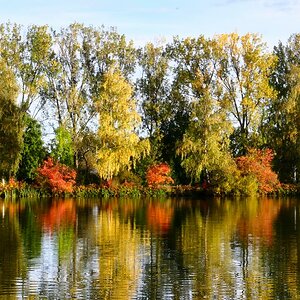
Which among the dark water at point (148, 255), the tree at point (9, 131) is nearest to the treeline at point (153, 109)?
the tree at point (9, 131)

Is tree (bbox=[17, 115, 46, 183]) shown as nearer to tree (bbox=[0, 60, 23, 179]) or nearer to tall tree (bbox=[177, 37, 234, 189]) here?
tree (bbox=[0, 60, 23, 179])

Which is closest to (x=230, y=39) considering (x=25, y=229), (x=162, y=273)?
(x=25, y=229)

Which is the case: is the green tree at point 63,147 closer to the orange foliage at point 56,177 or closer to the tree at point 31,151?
the tree at point 31,151

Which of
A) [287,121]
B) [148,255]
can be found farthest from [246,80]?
[148,255]

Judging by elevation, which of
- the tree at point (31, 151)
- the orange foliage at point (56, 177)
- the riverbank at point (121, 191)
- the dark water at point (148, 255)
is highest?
the tree at point (31, 151)

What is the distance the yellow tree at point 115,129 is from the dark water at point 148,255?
629 inches

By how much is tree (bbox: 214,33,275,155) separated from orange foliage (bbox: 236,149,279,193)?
7.02 ft

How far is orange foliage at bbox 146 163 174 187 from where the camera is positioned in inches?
2261

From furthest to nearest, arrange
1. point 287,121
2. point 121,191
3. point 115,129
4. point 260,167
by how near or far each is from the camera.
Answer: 1. point 287,121
2. point 260,167
3. point 121,191
4. point 115,129

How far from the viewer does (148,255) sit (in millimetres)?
21797

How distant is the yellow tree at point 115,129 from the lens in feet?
177

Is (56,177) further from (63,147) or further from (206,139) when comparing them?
(206,139)

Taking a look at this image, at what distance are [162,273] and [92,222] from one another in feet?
46.7

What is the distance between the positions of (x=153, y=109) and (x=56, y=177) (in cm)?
1374
